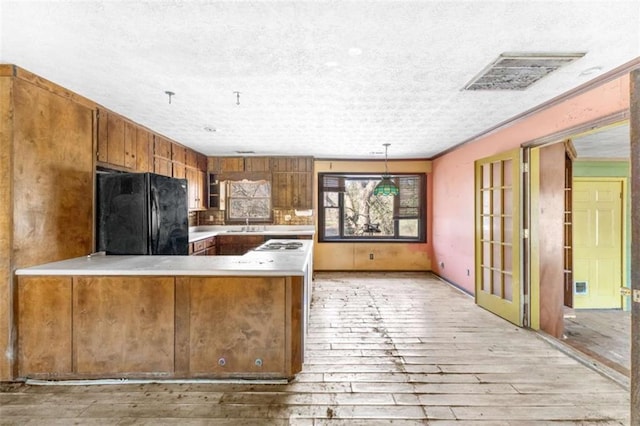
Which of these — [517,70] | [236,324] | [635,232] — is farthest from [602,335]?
[236,324]

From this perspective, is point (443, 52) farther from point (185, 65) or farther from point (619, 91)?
point (185, 65)

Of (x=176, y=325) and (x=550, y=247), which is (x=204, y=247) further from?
(x=550, y=247)

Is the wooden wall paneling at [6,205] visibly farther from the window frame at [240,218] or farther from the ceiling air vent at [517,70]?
the window frame at [240,218]

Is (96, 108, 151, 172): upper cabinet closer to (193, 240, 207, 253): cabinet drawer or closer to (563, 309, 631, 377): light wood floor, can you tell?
(193, 240, 207, 253): cabinet drawer

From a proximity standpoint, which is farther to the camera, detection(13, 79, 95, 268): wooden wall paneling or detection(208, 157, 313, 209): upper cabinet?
detection(208, 157, 313, 209): upper cabinet

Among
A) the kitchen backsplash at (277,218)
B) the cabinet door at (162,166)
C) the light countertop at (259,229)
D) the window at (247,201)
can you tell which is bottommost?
the light countertop at (259,229)

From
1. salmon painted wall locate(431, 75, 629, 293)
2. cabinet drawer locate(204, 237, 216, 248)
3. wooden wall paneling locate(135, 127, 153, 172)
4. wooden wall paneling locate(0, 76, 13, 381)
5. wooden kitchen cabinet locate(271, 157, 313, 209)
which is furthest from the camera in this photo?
wooden kitchen cabinet locate(271, 157, 313, 209)

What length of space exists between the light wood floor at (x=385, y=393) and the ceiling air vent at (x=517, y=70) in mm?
2461

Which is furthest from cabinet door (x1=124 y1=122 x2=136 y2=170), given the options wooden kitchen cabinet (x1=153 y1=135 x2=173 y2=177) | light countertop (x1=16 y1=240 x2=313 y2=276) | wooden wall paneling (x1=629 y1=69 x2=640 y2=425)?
wooden wall paneling (x1=629 y1=69 x2=640 y2=425)

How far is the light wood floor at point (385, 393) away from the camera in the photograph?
2.07 metres

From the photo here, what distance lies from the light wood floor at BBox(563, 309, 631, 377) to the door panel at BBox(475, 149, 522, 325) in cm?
72

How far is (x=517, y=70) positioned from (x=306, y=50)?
5.47 feet

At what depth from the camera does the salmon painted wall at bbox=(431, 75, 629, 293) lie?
266 cm

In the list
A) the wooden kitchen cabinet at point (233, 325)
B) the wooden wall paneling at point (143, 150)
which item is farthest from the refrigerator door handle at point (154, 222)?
the wooden wall paneling at point (143, 150)
